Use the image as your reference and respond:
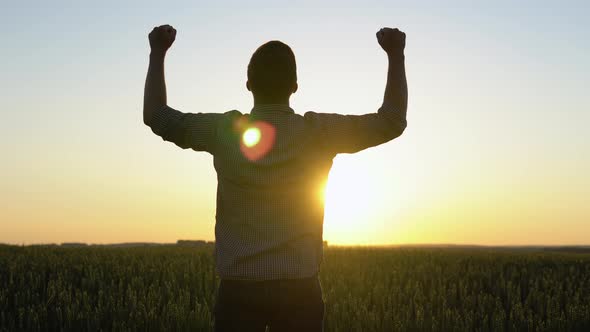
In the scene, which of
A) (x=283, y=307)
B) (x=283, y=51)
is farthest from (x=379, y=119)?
(x=283, y=307)

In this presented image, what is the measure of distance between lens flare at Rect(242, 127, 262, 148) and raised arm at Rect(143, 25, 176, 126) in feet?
1.57

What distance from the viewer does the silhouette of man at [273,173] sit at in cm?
325

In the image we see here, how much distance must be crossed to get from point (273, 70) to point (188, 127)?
20.4 inches

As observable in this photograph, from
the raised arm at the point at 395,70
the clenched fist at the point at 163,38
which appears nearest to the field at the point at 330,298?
the clenched fist at the point at 163,38

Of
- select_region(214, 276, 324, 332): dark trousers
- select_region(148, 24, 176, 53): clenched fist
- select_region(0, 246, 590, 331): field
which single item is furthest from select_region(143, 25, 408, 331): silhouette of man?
select_region(0, 246, 590, 331): field

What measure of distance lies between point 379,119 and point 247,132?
25.6 inches

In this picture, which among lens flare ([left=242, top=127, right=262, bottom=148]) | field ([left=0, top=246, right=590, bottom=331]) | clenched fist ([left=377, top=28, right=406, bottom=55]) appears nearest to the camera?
lens flare ([left=242, top=127, right=262, bottom=148])

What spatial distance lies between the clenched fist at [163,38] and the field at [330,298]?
3641mm

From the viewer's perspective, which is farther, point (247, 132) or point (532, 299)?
point (532, 299)

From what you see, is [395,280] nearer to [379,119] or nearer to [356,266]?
[356,266]

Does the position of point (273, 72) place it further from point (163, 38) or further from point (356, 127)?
point (163, 38)

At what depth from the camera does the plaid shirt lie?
3.25 metres

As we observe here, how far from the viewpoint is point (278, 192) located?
3.29 meters

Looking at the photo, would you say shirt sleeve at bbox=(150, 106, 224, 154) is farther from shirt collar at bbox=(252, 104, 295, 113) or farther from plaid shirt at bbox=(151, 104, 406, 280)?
shirt collar at bbox=(252, 104, 295, 113)
